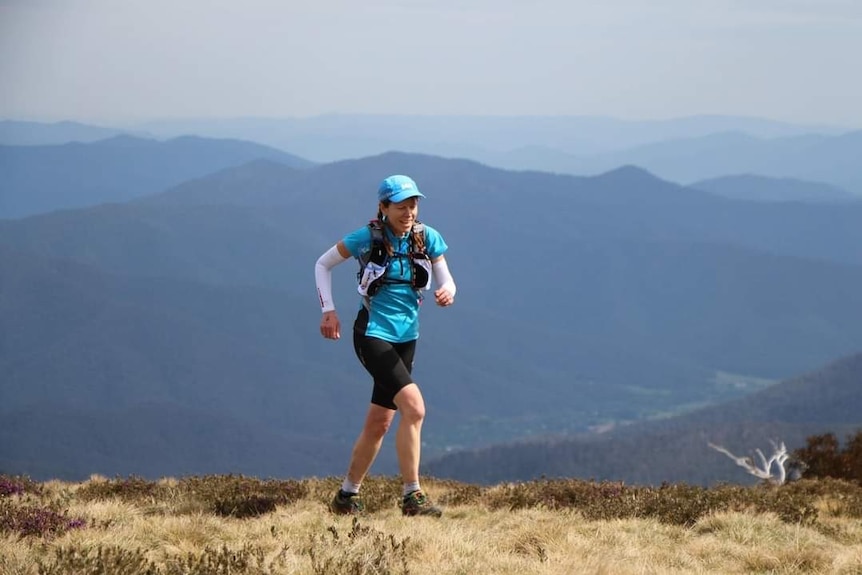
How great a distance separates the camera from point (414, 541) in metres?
7.68

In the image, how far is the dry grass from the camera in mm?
6453

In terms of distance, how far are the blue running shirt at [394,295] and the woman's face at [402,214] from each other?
0.08m

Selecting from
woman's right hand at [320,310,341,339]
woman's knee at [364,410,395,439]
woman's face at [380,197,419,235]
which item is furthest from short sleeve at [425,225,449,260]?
woman's knee at [364,410,395,439]

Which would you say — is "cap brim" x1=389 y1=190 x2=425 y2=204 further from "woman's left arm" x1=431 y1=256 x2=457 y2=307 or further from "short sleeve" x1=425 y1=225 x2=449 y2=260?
"woman's left arm" x1=431 y1=256 x2=457 y2=307

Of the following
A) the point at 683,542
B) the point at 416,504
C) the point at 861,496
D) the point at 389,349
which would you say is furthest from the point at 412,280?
the point at 861,496

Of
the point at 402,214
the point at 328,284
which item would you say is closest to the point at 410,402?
the point at 328,284

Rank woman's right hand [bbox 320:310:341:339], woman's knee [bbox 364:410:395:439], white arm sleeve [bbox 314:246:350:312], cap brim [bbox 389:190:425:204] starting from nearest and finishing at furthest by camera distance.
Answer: cap brim [bbox 389:190:425:204] < woman's right hand [bbox 320:310:341:339] < white arm sleeve [bbox 314:246:350:312] < woman's knee [bbox 364:410:395:439]

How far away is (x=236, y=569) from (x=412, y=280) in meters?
3.17

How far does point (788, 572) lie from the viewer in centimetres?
753

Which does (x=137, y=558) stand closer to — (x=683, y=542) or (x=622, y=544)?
(x=622, y=544)

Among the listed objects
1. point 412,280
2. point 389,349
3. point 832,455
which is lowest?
point 832,455

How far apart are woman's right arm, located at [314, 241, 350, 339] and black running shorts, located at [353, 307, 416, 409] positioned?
22 centimetres

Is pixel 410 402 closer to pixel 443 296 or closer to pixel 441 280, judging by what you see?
pixel 443 296

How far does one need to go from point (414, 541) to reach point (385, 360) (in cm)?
161
